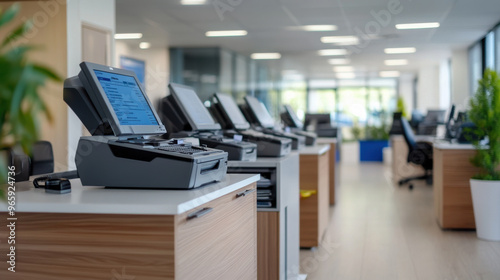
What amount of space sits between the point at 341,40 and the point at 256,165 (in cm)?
901

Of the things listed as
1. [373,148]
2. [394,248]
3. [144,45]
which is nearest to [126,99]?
[394,248]

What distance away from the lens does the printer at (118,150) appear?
7.36 feet

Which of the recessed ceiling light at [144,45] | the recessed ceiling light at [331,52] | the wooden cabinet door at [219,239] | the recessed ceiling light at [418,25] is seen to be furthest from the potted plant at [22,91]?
the recessed ceiling light at [331,52]

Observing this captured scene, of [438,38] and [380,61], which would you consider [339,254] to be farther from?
[380,61]

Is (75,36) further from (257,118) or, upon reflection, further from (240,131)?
(240,131)

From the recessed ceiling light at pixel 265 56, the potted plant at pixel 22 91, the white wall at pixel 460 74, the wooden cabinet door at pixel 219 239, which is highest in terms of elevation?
the recessed ceiling light at pixel 265 56

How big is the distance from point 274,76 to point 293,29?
952 cm

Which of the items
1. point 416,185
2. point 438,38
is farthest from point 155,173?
point 438,38

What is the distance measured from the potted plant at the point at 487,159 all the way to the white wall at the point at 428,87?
1275cm

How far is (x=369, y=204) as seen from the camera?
860cm

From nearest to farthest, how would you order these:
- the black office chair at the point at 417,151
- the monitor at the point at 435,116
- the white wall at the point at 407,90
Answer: the black office chair at the point at 417,151 < the monitor at the point at 435,116 < the white wall at the point at 407,90

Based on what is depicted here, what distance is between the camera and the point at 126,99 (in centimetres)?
249

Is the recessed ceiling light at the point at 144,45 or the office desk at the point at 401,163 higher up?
the recessed ceiling light at the point at 144,45

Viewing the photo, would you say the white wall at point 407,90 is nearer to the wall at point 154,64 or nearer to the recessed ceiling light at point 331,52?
the recessed ceiling light at point 331,52
